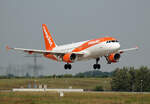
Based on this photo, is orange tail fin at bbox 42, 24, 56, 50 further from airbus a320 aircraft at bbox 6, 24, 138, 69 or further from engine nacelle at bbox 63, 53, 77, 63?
engine nacelle at bbox 63, 53, 77, 63

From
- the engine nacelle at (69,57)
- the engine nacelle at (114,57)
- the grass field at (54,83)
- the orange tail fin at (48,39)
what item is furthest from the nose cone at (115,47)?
the grass field at (54,83)

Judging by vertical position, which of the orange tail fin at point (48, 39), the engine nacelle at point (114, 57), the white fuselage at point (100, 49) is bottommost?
the engine nacelle at point (114, 57)

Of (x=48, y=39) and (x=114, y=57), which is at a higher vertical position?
(x=48, y=39)

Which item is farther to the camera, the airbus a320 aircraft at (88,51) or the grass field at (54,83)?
the grass field at (54,83)

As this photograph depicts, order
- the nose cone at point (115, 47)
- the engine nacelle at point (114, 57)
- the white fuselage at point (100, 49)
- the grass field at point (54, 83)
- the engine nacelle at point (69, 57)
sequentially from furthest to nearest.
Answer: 1. the grass field at point (54, 83)
2. the engine nacelle at point (114, 57)
3. the engine nacelle at point (69, 57)
4. the white fuselage at point (100, 49)
5. the nose cone at point (115, 47)

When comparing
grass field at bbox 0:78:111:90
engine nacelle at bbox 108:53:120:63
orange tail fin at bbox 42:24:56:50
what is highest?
orange tail fin at bbox 42:24:56:50

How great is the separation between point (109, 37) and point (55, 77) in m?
99.5

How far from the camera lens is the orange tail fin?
126 metres

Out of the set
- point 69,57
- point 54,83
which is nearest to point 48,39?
point 69,57

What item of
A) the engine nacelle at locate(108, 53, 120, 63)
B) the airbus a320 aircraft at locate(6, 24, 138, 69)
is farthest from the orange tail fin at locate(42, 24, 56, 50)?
the engine nacelle at locate(108, 53, 120, 63)

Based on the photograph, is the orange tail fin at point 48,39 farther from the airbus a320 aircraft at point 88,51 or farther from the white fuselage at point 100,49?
the white fuselage at point 100,49

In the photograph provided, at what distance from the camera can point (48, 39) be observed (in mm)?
129875

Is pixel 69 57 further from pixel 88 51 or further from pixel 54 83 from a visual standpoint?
pixel 54 83

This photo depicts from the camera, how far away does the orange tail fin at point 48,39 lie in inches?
4975
